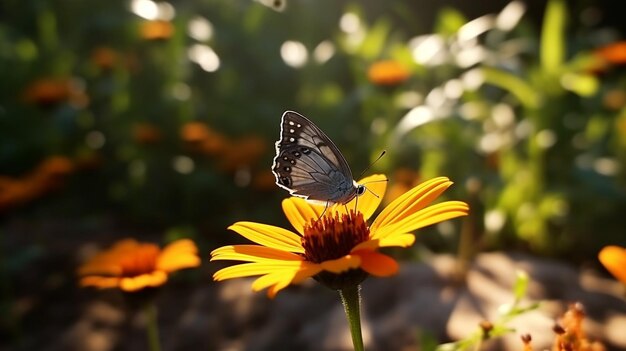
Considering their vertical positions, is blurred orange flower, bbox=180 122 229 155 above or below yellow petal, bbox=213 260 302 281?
above

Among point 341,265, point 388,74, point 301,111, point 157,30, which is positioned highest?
point 157,30

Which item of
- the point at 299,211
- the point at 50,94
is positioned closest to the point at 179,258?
the point at 299,211

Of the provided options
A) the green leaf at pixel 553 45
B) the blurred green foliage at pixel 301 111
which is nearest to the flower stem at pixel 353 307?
the blurred green foliage at pixel 301 111

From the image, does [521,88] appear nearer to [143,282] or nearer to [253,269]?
[143,282]

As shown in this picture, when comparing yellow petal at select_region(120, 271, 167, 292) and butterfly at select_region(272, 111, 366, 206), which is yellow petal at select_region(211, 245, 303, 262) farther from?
yellow petal at select_region(120, 271, 167, 292)

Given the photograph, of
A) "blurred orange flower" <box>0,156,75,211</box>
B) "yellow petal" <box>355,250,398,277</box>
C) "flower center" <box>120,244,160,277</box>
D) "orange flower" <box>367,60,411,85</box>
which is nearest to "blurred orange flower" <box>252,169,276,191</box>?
"orange flower" <box>367,60,411,85</box>

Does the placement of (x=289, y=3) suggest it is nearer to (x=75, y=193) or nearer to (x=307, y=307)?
(x=75, y=193)
